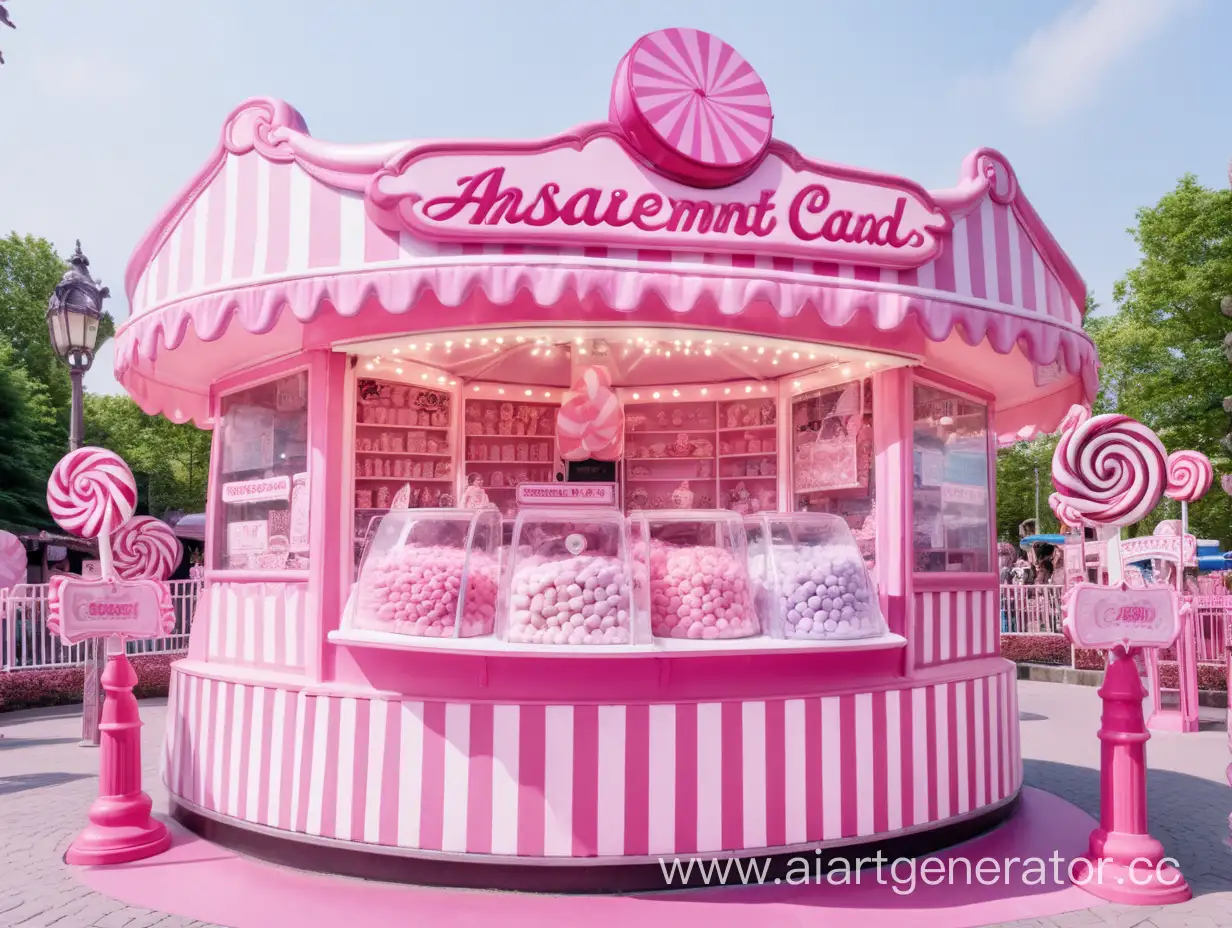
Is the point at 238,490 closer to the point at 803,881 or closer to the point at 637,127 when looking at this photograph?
the point at 637,127

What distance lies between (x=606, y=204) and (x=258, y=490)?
2653 mm

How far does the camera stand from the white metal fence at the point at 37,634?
10.5 metres

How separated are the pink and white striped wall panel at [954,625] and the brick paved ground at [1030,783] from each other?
1.36 m

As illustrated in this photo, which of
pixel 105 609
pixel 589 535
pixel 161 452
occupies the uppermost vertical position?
pixel 161 452

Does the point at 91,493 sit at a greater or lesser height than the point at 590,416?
lesser

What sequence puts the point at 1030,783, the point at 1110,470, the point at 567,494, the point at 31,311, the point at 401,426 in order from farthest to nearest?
the point at 31,311, the point at 1030,783, the point at 401,426, the point at 567,494, the point at 1110,470

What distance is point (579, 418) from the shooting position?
551cm

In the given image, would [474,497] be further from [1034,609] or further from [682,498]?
[1034,609]

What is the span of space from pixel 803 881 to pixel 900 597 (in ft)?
5.01

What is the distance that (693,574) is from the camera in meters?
4.28

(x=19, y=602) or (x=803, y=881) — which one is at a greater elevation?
(x=19, y=602)

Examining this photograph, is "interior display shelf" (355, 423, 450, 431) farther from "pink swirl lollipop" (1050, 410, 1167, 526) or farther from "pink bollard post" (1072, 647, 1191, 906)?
"pink bollard post" (1072, 647, 1191, 906)

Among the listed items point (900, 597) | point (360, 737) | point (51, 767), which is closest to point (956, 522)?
point (900, 597)

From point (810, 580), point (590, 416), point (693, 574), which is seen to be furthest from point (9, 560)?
point (810, 580)
